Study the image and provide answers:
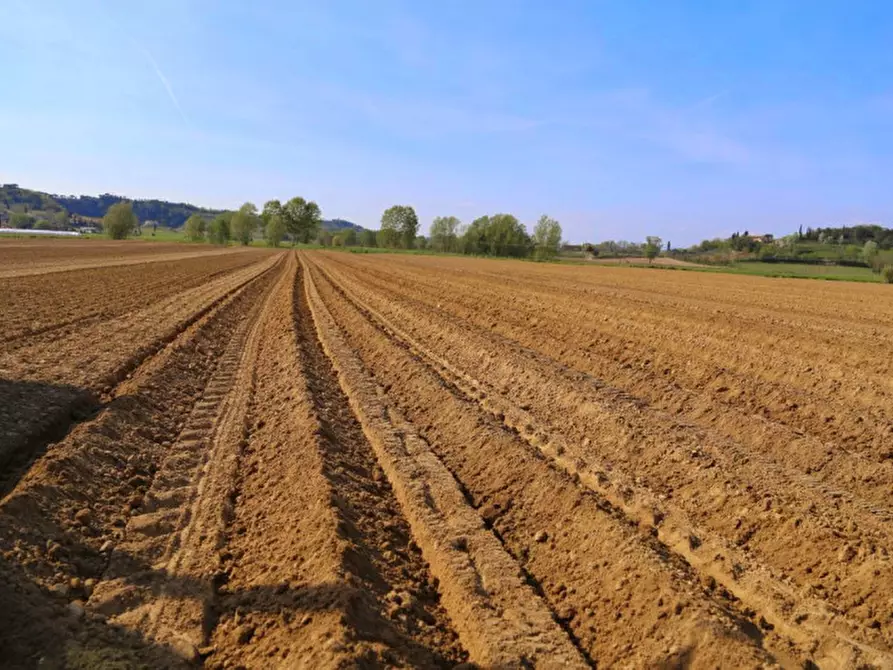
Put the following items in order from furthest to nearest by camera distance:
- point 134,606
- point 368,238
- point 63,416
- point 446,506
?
point 368,238 → point 63,416 → point 446,506 → point 134,606

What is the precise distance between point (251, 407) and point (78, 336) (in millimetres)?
5323

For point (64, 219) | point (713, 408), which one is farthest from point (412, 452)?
point (64, 219)

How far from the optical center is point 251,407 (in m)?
7.84

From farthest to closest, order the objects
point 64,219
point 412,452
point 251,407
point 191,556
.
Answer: point 64,219 < point 251,407 < point 412,452 < point 191,556

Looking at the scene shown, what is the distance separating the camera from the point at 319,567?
12.8 ft

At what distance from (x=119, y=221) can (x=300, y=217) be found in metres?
34.8

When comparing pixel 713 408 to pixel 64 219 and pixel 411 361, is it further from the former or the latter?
pixel 64 219

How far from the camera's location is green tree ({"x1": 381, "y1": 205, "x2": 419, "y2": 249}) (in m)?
125

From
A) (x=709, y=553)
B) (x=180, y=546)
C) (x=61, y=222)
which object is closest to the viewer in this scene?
(x=180, y=546)

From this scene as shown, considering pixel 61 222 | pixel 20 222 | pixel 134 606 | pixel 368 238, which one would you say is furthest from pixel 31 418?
pixel 61 222

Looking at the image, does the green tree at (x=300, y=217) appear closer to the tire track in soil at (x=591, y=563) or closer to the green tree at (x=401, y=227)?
the green tree at (x=401, y=227)

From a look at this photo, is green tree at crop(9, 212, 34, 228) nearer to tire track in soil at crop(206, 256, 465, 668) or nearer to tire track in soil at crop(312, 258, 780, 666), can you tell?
tire track in soil at crop(206, 256, 465, 668)

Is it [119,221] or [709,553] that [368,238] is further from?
[709,553]

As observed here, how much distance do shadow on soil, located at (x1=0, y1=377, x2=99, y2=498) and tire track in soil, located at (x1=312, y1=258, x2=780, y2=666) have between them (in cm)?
383
